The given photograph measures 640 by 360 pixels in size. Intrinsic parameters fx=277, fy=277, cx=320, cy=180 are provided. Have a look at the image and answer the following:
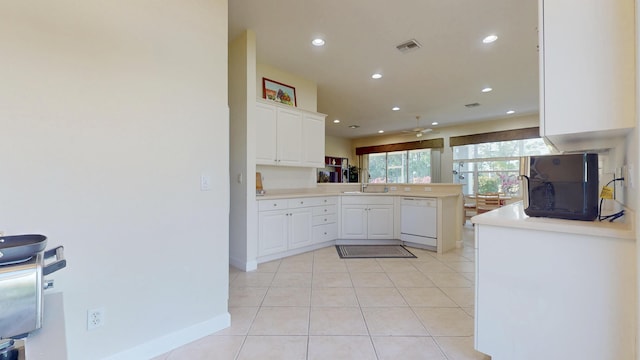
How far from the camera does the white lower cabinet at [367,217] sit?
4551 millimetres

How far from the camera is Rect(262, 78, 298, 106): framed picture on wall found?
159 inches

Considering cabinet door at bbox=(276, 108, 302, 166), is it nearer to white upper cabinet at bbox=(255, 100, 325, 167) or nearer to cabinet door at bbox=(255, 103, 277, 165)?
white upper cabinet at bbox=(255, 100, 325, 167)

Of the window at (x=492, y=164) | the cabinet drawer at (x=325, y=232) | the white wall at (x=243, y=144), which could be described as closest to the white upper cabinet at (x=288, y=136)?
the white wall at (x=243, y=144)

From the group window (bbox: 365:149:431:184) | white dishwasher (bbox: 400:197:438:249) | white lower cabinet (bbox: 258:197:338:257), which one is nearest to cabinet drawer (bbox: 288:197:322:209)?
white lower cabinet (bbox: 258:197:338:257)

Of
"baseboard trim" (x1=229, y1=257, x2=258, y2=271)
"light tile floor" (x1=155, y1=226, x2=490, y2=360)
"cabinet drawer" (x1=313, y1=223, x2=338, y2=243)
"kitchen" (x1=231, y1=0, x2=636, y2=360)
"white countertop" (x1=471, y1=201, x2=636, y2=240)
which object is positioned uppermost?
"kitchen" (x1=231, y1=0, x2=636, y2=360)

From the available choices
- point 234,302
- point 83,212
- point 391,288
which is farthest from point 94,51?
point 391,288

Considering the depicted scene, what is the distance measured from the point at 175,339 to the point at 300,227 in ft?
7.65

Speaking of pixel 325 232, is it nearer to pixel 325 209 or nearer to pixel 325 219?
pixel 325 219

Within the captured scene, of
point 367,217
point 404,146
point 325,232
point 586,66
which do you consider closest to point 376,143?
point 404,146

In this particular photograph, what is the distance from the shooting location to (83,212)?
4.74 feet

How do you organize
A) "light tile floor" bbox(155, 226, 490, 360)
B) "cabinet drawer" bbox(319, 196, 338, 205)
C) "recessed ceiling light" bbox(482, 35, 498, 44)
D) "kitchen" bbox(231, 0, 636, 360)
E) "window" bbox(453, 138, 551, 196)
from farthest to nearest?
1. "window" bbox(453, 138, 551, 196)
2. "cabinet drawer" bbox(319, 196, 338, 205)
3. "recessed ceiling light" bbox(482, 35, 498, 44)
4. "light tile floor" bbox(155, 226, 490, 360)
5. "kitchen" bbox(231, 0, 636, 360)

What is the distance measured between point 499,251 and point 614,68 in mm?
974

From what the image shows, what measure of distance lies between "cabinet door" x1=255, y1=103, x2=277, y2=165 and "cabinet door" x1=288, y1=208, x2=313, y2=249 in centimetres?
82

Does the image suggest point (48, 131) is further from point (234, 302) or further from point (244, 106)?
point (244, 106)
